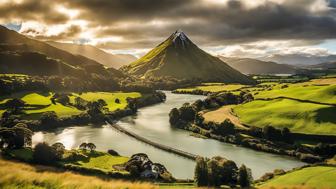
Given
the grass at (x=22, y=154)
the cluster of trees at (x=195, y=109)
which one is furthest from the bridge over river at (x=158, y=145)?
the grass at (x=22, y=154)

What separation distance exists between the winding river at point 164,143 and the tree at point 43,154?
73.1ft

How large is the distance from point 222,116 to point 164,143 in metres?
32.9

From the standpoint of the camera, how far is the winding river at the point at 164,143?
8338cm

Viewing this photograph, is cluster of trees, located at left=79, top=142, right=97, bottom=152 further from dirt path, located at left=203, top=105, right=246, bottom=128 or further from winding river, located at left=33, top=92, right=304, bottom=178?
A: dirt path, located at left=203, top=105, right=246, bottom=128

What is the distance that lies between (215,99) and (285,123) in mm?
53778

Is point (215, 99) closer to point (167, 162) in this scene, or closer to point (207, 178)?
point (167, 162)

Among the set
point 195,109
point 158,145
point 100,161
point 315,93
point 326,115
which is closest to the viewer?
point 100,161

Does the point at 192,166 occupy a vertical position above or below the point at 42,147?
below

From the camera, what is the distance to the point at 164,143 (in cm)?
10412

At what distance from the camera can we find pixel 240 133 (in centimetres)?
10600

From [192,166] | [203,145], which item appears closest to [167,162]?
[192,166]

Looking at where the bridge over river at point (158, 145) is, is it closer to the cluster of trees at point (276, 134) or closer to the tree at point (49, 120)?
the tree at point (49, 120)

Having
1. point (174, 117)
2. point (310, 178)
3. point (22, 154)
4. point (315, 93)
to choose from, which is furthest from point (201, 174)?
point (315, 93)

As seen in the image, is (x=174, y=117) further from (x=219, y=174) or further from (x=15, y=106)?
(x=219, y=174)
